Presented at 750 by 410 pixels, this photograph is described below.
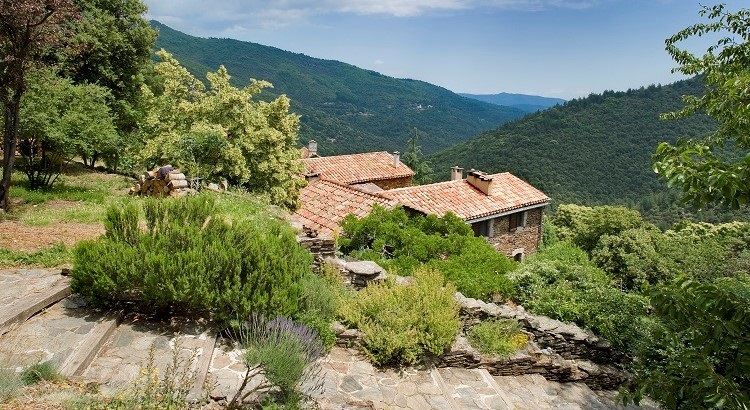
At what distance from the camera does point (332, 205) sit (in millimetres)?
17062

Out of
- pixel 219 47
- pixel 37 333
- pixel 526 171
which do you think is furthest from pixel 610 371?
pixel 219 47

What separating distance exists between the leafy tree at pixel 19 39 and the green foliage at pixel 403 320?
7.99 m

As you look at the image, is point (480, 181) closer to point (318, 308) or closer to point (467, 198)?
point (467, 198)

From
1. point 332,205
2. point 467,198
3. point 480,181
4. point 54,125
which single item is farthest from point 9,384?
point 480,181

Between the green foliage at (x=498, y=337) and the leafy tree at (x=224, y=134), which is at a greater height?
the leafy tree at (x=224, y=134)

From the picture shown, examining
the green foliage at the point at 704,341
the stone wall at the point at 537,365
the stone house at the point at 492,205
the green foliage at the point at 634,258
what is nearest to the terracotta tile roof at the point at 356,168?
the stone house at the point at 492,205

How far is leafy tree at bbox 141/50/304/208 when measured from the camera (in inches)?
564

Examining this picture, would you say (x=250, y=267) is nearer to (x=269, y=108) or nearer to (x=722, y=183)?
(x=722, y=183)

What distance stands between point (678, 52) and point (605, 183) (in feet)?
172

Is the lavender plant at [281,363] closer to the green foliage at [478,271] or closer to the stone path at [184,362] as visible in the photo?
the stone path at [184,362]

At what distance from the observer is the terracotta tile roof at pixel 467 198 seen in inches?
753

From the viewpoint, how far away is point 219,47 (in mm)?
193375

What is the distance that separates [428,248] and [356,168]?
15.5 metres

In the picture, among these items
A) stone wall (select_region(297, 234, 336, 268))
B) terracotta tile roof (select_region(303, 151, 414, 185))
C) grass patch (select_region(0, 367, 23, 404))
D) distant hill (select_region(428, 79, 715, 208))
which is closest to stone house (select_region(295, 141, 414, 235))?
terracotta tile roof (select_region(303, 151, 414, 185))
